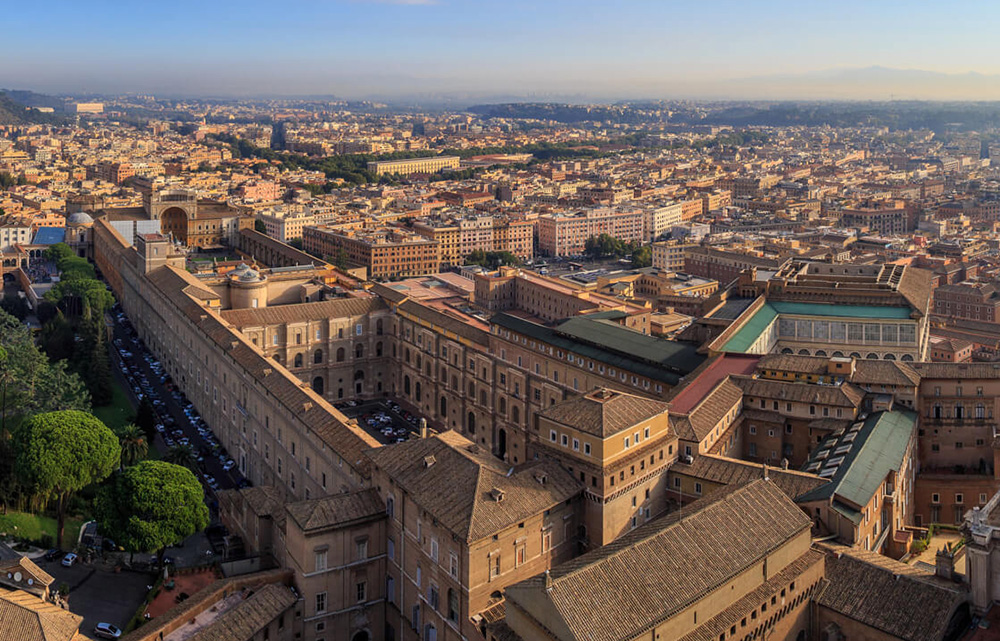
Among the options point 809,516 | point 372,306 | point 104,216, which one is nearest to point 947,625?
point 809,516

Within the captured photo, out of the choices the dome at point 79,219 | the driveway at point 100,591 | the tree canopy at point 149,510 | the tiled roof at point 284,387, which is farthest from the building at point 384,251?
the driveway at point 100,591

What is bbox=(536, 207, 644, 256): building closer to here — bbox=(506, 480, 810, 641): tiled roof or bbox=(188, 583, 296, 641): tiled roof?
bbox=(188, 583, 296, 641): tiled roof

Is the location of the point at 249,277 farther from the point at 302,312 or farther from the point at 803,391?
the point at 803,391

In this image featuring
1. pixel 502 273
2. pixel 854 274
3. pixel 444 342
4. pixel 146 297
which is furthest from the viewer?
pixel 502 273

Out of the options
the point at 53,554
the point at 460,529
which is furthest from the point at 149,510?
the point at 460,529

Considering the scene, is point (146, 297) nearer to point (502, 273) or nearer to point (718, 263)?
point (502, 273)

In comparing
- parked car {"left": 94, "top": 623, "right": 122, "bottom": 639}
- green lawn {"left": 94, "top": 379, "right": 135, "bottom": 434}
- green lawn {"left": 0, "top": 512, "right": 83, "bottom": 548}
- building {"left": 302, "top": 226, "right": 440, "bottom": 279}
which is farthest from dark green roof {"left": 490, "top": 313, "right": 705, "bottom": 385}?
building {"left": 302, "top": 226, "right": 440, "bottom": 279}
